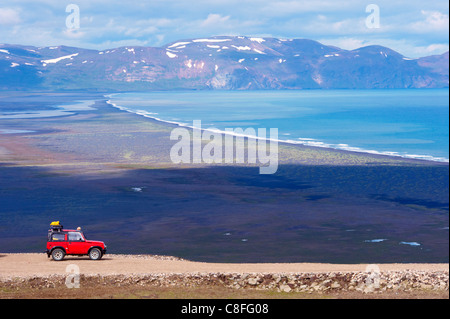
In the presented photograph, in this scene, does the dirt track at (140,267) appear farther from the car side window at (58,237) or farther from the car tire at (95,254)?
the car side window at (58,237)

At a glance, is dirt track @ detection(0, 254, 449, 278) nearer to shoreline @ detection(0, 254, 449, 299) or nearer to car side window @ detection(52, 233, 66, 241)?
shoreline @ detection(0, 254, 449, 299)

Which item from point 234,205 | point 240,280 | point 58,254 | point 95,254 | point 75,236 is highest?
point 75,236

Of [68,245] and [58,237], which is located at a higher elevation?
[58,237]

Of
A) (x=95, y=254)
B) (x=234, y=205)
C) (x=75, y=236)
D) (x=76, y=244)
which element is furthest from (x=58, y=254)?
(x=234, y=205)

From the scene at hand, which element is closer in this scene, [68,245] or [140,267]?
[140,267]

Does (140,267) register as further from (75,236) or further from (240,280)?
(240,280)

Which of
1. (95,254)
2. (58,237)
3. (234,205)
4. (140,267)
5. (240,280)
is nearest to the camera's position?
(240,280)

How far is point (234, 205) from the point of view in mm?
48688

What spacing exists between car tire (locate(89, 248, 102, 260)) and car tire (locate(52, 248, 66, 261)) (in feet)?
4.55

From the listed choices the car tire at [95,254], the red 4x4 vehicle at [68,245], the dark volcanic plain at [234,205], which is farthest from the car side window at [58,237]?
the dark volcanic plain at [234,205]

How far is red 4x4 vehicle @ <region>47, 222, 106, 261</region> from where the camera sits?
102 ft

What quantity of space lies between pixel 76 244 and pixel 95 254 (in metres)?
1.10

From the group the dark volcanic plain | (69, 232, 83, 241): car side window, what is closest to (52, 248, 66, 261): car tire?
(69, 232, 83, 241): car side window
